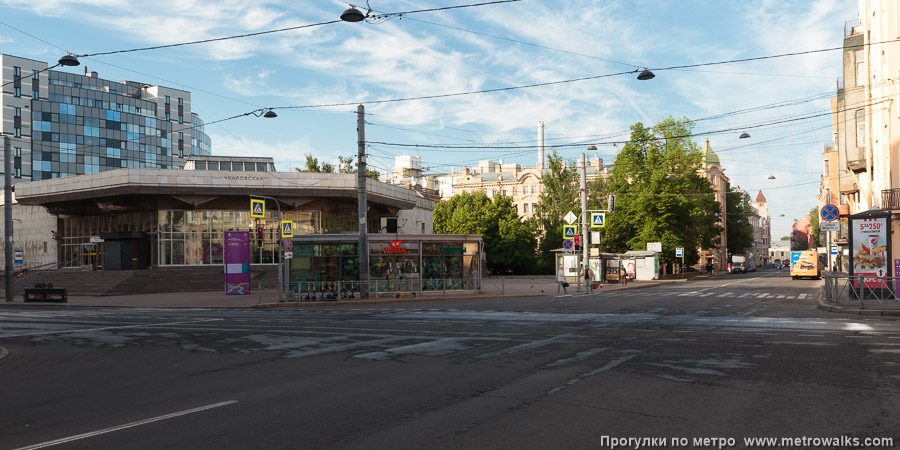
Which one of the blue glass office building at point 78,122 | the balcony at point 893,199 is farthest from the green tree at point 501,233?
the blue glass office building at point 78,122

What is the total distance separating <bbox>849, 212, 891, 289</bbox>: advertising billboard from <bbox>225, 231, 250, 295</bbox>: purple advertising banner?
1243 inches

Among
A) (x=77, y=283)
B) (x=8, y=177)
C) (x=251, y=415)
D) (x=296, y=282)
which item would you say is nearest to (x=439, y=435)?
(x=251, y=415)

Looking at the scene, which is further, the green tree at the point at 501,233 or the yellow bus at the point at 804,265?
the green tree at the point at 501,233

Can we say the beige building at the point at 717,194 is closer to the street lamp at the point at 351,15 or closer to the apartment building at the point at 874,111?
the apartment building at the point at 874,111

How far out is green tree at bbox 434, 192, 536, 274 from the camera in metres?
74.9

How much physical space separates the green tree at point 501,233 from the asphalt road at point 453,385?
56.6m

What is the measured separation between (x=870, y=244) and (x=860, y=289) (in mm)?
3609

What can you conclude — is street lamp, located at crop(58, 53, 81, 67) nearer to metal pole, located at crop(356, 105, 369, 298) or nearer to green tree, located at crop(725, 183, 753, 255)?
metal pole, located at crop(356, 105, 369, 298)

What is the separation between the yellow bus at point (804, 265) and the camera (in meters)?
61.5

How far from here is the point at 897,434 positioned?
625 centimetres

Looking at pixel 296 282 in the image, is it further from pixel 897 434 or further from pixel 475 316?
pixel 897 434

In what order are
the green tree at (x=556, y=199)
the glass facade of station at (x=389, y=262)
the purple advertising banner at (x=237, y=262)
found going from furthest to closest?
the green tree at (x=556, y=199) → the purple advertising banner at (x=237, y=262) → the glass facade of station at (x=389, y=262)

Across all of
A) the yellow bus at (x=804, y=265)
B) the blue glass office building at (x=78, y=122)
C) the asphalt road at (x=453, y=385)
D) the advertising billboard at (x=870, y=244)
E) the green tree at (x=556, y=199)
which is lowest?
the yellow bus at (x=804, y=265)

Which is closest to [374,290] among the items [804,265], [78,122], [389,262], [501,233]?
[389,262]
